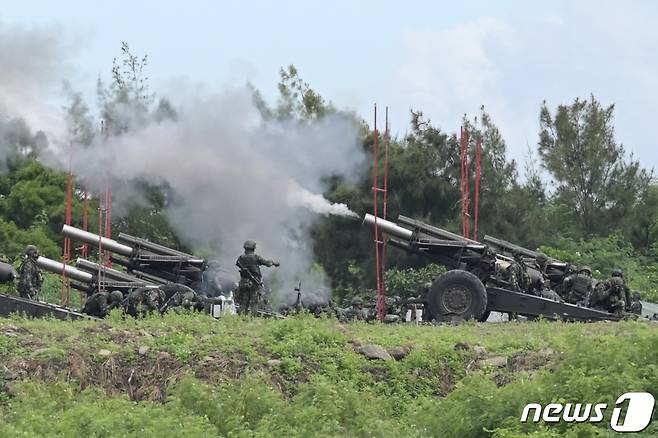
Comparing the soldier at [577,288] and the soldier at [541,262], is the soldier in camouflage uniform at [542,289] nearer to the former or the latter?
the soldier at [577,288]

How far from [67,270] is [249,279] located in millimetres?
6737

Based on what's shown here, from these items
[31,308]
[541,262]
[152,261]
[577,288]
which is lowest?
[31,308]

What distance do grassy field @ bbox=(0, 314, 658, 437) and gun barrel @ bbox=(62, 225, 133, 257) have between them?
7.96 meters

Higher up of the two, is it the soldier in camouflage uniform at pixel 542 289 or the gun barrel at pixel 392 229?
the gun barrel at pixel 392 229

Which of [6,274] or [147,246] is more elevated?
[147,246]

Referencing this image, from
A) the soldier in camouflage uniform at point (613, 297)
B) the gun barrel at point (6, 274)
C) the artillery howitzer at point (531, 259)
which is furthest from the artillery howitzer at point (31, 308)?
the soldier in camouflage uniform at point (613, 297)

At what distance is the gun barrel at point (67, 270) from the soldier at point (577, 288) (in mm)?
10175

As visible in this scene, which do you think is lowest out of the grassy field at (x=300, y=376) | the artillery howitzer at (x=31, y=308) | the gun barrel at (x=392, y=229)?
the grassy field at (x=300, y=376)

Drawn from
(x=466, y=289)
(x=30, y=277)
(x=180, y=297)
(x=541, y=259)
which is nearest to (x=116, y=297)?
(x=180, y=297)

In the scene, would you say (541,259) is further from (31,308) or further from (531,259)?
(31,308)

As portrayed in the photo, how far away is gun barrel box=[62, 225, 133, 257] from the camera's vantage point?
1576 inches

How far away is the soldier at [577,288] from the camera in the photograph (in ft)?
125

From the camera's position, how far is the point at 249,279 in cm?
3472

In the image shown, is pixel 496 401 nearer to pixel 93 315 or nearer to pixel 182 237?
pixel 93 315
